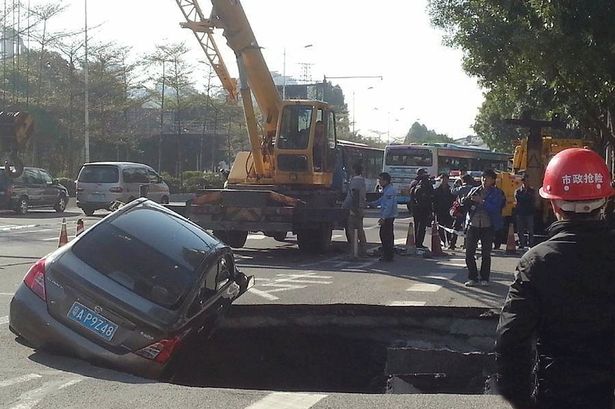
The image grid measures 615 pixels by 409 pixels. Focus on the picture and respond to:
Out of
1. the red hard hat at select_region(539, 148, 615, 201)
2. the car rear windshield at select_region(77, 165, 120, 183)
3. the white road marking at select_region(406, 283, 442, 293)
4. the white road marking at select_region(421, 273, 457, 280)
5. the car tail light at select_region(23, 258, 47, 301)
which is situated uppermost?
the red hard hat at select_region(539, 148, 615, 201)

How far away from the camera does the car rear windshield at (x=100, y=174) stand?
87.9 ft

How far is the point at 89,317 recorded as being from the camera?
6.53 meters

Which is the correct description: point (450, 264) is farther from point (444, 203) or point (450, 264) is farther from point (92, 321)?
point (92, 321)

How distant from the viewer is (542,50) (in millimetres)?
17453

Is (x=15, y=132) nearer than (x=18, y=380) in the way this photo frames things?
No

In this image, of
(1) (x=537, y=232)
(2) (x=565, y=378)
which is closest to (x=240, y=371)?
(2) (x=565, y=378)

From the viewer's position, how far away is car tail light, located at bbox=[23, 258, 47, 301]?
6746 millimetres

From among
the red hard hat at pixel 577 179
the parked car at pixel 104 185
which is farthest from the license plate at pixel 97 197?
the red hard hat at pixel 577 179

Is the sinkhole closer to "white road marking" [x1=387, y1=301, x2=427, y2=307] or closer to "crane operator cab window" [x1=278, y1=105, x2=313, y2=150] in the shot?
"white road marking" [x1=387, y1=301, x2=427, y2=307]

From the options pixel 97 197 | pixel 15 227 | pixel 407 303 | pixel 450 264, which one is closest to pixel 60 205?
pixel 97 197

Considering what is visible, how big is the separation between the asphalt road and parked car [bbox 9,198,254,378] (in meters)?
0.20

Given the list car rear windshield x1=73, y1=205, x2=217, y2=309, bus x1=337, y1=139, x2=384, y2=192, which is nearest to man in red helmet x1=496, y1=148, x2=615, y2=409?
car rear windshield x1=73, y1=205, x2=217, y2=309

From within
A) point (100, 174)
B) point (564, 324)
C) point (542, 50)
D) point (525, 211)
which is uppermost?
point (542, 50)

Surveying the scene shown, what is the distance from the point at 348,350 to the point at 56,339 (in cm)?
336
